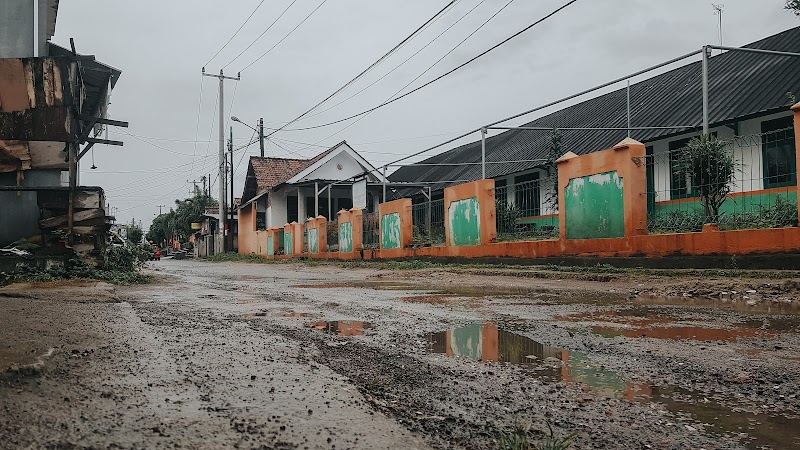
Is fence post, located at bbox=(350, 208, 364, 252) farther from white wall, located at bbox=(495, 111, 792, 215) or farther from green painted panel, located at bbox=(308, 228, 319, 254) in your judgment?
white wall, located at bbox=(495, 111, 792, 215)

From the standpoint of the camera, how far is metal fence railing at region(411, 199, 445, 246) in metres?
17.3

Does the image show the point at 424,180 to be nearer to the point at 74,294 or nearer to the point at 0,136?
the point at 0,136

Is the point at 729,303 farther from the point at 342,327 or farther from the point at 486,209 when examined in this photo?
the point at 486,209

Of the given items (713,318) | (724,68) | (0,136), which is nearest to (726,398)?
(713,318)

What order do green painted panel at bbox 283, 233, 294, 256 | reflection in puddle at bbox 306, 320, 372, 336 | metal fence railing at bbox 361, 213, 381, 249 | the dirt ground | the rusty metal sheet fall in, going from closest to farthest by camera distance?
the dirt ground → reflection in puddle at bbox 306, 320, 372, 336 → the rusty metal sheet → metal fence railing at bbox 361, 213, 381, 249 → green painted panel at bbox 283, 233, 294, 256

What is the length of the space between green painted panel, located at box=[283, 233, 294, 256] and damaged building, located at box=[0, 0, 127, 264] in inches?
823

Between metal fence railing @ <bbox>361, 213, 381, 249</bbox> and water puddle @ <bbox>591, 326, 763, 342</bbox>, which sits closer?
water puddle @ <bbox>591, 326, 763, 342</bbox>

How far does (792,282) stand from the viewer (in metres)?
6.66

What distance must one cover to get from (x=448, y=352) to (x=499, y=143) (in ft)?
79.2

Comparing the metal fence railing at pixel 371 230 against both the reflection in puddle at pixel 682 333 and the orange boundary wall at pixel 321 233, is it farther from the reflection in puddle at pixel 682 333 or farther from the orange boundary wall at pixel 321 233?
the reflection in puddle at pixel 682 333

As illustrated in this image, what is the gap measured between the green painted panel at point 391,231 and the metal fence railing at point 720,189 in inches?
381

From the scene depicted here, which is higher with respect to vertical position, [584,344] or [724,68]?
[724,68]

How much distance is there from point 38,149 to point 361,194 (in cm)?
1562

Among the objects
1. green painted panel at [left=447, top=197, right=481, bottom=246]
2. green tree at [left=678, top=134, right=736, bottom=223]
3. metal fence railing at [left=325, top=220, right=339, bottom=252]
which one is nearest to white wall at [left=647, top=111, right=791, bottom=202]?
green tree at [left=678, top=134, right=736, bottom=223]
